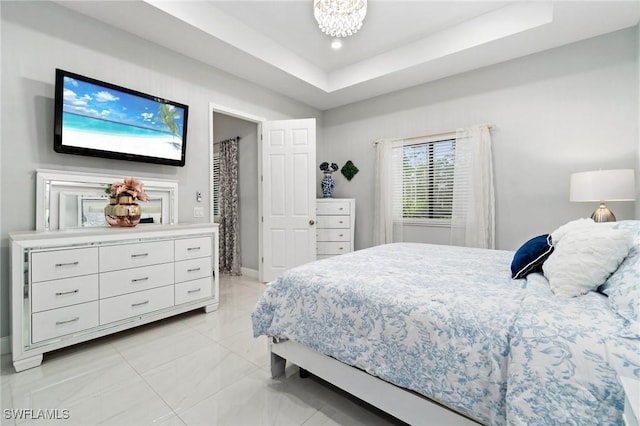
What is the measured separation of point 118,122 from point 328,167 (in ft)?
9.12

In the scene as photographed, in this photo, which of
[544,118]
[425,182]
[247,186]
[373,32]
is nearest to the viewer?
[544,118]

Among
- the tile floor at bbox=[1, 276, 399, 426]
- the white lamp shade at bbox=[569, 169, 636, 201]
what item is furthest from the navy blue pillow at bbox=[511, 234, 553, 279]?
the white lamp shade at bbox=[569, 169, 636, 201]

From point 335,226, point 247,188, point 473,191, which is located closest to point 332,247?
point 335,226

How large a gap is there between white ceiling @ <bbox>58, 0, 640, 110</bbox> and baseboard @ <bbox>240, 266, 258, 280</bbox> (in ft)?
8.99

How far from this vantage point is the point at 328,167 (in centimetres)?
450

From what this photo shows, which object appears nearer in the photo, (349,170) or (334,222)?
(334,222)

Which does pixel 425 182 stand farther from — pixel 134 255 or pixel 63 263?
pixel 63 263

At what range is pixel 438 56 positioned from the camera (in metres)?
3.13

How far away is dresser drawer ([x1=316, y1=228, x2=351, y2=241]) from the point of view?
13.7ft

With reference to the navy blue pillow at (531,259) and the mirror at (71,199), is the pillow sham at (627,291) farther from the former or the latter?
the mirror at (71,199)

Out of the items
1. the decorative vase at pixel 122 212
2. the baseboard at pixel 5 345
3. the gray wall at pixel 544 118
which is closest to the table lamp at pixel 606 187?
the gray wall at pixel 544 118

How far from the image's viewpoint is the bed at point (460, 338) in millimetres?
809

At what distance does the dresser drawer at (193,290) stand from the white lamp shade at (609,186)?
11.5 ft

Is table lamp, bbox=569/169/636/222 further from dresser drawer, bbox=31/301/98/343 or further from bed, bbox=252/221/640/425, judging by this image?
dresser drawer, bbox=31/301/98/343
